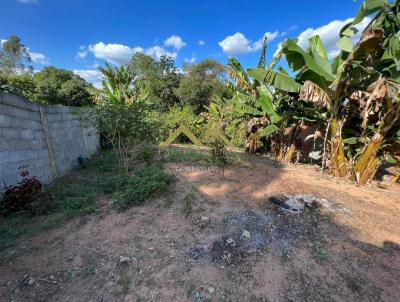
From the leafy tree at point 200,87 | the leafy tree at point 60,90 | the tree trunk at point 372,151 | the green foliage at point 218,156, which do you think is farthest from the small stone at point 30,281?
the leafy tree at point 60,90

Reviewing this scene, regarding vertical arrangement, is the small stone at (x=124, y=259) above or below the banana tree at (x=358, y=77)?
below

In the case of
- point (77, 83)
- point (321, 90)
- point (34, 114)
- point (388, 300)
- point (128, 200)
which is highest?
point (77, 83)

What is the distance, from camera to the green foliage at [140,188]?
138 inches

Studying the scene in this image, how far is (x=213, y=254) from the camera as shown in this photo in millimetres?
2373

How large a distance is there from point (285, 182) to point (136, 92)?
375 inches

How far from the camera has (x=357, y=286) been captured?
2.02m

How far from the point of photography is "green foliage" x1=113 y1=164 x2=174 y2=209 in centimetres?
351

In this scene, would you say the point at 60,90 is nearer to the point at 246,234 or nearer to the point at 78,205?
the point at 78,205

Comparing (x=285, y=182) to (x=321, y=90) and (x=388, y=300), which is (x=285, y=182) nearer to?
(x=321, y=90)

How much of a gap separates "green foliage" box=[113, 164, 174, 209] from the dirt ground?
0.18 metres

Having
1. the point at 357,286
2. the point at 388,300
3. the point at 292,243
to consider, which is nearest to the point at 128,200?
the point at 292,243

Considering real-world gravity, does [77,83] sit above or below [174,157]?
above

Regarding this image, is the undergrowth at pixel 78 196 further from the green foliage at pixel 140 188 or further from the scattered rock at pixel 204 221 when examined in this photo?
the scattered rock at pixel 204 221

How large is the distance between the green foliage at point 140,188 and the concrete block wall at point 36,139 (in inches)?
61.6
